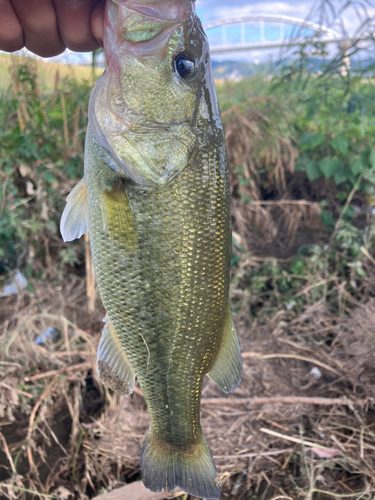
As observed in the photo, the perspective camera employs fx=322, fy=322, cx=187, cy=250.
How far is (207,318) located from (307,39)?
308cm

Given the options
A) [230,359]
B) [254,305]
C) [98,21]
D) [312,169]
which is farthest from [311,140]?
[230,359]

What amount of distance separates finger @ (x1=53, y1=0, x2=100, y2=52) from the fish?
52 centimetres

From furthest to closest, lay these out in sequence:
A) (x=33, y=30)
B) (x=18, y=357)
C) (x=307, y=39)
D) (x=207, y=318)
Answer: (x=307, y=39) → (x=18, y=357) → (x=33, y=30) → (x=207, y=318)

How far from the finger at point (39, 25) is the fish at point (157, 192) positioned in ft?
1.98

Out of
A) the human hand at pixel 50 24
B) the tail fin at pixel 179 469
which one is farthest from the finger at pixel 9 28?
the tail fin at pixel 179 469

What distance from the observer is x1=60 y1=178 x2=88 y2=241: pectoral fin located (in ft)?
3.75

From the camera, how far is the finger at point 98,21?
1317 mm

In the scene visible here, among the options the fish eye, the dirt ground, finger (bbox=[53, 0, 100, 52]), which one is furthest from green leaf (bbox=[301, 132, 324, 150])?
the fish eye

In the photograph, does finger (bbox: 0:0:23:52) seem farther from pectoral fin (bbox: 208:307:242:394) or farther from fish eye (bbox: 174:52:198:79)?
pectoral fin (bbox: 208:307:242:394)

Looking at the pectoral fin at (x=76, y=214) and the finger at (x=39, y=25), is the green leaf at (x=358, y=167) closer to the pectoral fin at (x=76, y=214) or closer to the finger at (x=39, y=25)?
the finger at (x=39, y=25)

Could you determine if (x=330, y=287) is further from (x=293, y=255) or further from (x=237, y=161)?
(x=237, y=161)

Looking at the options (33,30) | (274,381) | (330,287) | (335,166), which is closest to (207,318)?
(33,30)

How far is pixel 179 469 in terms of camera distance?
128cm

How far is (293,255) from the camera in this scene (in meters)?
3.59
